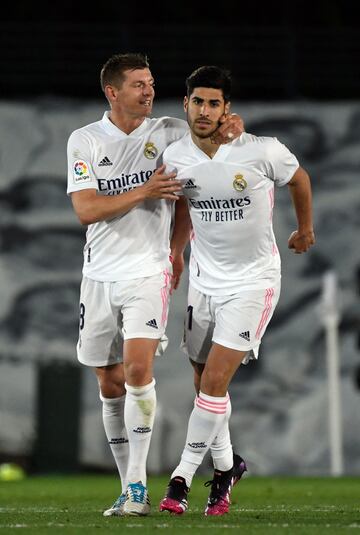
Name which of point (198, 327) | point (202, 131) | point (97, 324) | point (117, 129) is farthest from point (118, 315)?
point (202, 131)

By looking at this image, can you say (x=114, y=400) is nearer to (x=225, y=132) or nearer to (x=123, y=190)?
(x=123, y=190)

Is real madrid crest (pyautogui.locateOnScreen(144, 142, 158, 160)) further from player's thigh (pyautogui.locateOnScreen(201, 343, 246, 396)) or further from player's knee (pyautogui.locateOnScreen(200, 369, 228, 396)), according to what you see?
player's knee (pyautogui.locateOnScreen(200, 369, 228, 396))

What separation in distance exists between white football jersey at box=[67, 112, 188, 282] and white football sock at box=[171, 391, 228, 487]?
2.79 feet

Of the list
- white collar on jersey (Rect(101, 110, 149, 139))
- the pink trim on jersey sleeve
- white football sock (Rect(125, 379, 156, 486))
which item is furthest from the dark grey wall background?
white football sock (Rect(125, 379, 156, 486))

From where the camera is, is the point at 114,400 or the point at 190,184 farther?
the point at 114,400

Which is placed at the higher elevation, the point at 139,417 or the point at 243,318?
the point at 243,318

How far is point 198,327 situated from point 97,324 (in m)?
0.60

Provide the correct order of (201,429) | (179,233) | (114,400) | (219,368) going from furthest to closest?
(179,233) → (114,400) → (201,429) → (219,368)

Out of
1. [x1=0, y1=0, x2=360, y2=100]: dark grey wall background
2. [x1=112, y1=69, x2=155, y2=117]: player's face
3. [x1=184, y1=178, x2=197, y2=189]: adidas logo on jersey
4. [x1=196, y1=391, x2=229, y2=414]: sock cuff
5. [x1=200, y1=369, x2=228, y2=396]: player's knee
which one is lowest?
[x1=196, y1=391, x2=229, y2=414]: sock cuff

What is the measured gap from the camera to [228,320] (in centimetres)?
730

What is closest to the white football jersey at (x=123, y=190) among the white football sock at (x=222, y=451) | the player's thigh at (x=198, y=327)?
the player's thigh at (x=198, y=327)

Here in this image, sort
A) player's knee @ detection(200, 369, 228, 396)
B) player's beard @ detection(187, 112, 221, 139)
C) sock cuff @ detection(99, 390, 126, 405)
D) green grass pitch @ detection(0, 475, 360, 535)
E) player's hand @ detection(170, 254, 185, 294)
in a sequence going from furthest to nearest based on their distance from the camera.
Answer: player's hand @ detection(170, 254, 185, 294)
sock cuff @ detection(99, 390, 126, 405)
player's beard @ detection(187, 112, 221, 139)
player's knee @ detection(200, 369, 228, 396)
green grass pitch @ detection(0, 475, 360, 535)

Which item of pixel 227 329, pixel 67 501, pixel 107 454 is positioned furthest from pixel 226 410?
pixel 107 454

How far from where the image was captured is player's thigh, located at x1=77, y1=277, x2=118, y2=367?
7.65m
